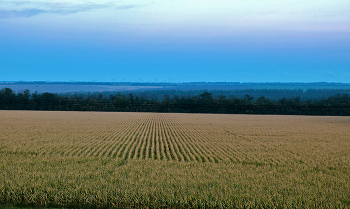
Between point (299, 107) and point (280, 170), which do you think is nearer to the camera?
point (280, 170)

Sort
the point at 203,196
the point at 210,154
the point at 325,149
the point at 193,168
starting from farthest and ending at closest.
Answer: the point at 325,149 < the point at 210,154 < the point at 193,168 < the point at 203,196

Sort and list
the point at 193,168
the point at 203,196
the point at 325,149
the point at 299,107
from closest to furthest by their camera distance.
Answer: the point at 203,196, the point at 193,168, the point at 325,149, the point at 299,107

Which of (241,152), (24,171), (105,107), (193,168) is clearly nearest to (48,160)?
(24,171)

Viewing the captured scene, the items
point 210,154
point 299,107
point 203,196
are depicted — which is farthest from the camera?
point 299,107

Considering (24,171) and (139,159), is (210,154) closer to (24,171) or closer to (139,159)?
(139,159)

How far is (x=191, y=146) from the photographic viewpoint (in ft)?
61.1

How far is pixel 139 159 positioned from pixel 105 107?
66949 millimetres

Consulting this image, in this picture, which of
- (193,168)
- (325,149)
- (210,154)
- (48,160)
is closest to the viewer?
(193,168)

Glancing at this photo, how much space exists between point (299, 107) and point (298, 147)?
6309 cm

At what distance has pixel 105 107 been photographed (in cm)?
7862

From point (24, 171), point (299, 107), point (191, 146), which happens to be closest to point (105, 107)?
point (299, 107)

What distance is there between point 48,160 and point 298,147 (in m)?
14.4

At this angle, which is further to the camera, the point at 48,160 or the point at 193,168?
the point at 48,160

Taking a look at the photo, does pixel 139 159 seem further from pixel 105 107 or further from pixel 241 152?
pixel 105 107
